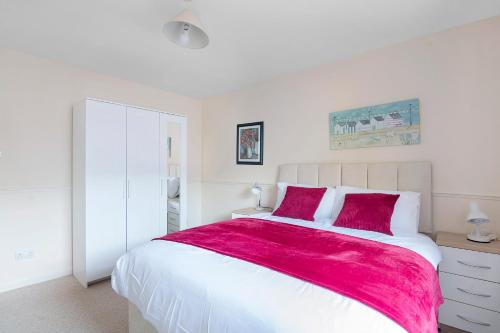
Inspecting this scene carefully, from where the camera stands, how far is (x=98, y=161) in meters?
2.89

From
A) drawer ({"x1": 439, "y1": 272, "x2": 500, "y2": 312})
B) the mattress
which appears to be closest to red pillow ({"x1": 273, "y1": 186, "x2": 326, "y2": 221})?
drawer ({"x1": 439, "y1": 272, "x2": 500, "y2": 312})

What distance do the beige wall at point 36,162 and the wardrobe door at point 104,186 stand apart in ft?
1.62

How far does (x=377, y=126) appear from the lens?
8.95ft

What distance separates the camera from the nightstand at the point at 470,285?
1788 mm

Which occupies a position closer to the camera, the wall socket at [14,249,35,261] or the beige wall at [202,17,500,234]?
the beige wall at [202,17,500,234]

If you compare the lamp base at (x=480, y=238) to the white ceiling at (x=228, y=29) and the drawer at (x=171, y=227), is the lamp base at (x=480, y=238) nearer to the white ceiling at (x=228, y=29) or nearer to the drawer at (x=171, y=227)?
the white ceiling at (x=228, y=29)

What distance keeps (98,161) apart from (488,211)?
385 centimetres

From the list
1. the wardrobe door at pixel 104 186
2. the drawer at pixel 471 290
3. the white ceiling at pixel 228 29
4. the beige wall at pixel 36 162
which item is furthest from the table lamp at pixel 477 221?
the beige wall at pixel 36 162

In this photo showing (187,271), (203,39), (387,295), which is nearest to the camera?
(387,295)

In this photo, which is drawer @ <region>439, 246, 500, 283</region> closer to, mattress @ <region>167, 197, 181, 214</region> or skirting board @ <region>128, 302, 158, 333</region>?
skirting board @ <region>128, 302, 158, 333</region>

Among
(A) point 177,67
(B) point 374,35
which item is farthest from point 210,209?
(B) point 374,35

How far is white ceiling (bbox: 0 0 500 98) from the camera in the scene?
203 centimetres

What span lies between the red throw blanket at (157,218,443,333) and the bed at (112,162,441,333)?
0.06 m

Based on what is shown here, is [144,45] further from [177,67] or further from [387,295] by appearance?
[387,295]
